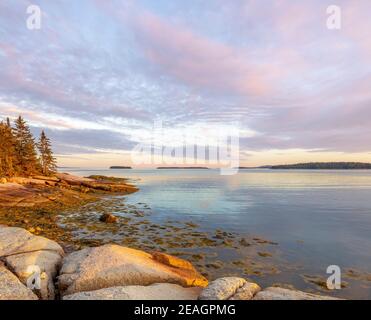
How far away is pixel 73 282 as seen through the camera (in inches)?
311

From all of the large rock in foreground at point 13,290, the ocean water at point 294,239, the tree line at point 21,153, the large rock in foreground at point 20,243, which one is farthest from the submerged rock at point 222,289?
the tree line at point 21,153

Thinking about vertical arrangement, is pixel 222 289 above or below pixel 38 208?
above

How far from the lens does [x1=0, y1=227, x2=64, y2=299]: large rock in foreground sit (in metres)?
7.99

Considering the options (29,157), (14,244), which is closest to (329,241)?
(14,244)

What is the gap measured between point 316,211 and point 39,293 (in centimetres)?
3091

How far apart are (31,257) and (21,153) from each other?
5651 centimetres

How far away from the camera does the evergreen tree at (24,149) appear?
54938 mm

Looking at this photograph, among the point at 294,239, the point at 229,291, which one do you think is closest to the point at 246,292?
the point at 229,291

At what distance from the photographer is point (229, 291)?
7.05m

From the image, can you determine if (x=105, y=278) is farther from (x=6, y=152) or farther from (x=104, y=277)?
(x=6, y=152)

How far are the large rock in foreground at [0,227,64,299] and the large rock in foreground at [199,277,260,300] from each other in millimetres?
5106

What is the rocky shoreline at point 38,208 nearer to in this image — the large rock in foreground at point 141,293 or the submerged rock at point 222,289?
the large rock in foreground at point 141,293
